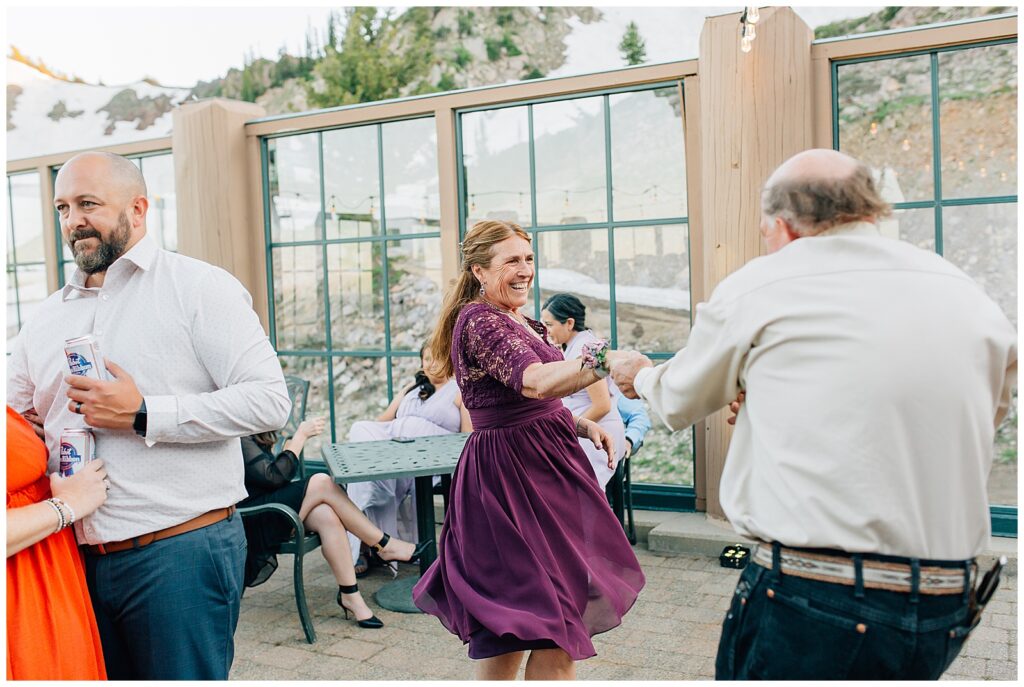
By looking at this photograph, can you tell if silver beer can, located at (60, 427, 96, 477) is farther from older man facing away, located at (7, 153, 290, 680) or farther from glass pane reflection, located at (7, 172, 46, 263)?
glass pane reflection, located at (7, 172, 46, 263)

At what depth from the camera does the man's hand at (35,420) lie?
222 cm

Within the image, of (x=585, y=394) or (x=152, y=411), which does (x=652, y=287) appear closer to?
(x=585, y=394)

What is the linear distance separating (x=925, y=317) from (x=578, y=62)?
21.7m

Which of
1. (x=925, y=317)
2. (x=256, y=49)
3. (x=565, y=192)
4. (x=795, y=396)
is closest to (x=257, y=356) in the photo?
(x=795, y=396)

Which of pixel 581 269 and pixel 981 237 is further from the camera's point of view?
pixel 581 269

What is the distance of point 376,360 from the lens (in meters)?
6.29

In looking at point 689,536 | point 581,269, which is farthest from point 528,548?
point 581,269

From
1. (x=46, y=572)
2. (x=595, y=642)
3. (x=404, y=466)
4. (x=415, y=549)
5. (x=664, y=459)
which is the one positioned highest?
(x=46, y=572)

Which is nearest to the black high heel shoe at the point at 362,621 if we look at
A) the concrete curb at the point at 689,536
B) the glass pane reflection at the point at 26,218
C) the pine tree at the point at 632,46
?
the concrete curb at the point at 689,536

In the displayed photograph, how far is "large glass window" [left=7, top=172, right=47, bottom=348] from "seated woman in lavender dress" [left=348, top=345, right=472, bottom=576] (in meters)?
4.46

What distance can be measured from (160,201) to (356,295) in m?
2.18

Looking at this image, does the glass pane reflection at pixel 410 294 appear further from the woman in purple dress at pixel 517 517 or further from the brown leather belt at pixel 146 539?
the brown leather belt at pixel 146 539

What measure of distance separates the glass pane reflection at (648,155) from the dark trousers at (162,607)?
3.87 meters

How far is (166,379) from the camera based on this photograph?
6.91 ft
